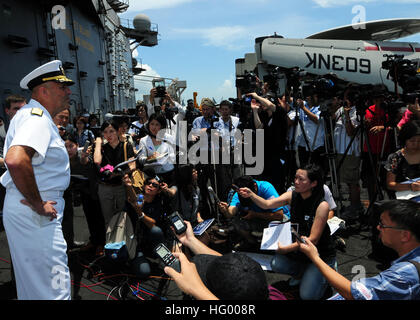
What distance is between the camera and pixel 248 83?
16.1 feet

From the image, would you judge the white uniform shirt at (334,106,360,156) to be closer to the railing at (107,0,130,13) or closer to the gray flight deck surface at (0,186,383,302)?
the gray flight deck surface at (0,186,383,302)

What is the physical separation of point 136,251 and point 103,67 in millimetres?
14005

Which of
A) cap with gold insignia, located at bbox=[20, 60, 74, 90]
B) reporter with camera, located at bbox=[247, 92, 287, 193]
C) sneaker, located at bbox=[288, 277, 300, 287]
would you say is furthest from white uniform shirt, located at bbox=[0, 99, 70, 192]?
reporter with camera, located at bbox=[247, 92, 287, 193]

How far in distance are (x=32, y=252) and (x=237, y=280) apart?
1310 millimetres

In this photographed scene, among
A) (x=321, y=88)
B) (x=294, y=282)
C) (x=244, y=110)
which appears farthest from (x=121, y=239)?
(x=321, y=88)

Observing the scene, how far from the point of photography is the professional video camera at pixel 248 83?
4.82 meters

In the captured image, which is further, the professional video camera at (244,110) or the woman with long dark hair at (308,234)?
the professional video camera at (244,110)

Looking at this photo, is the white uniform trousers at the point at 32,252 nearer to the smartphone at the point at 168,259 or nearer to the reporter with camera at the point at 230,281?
the smartphone at the point at 168,259

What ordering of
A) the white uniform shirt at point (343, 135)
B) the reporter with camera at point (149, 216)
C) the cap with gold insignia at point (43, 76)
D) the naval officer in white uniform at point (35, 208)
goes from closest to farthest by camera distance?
the naval officer in white uniform at point (35, 208) → the cap with gold insignia at point (43, 76) → the reporter with camera at point (149, 216) → the white uniform shirt at point (343, 135)

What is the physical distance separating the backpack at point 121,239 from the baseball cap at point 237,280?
2.11 m

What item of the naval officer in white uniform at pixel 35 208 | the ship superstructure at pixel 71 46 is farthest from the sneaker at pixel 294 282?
the ship superstructure at pixel 71 46

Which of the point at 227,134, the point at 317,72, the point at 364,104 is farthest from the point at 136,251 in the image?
the point at 317,72

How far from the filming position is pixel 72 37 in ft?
38.6

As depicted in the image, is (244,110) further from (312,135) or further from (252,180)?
(252,180)
